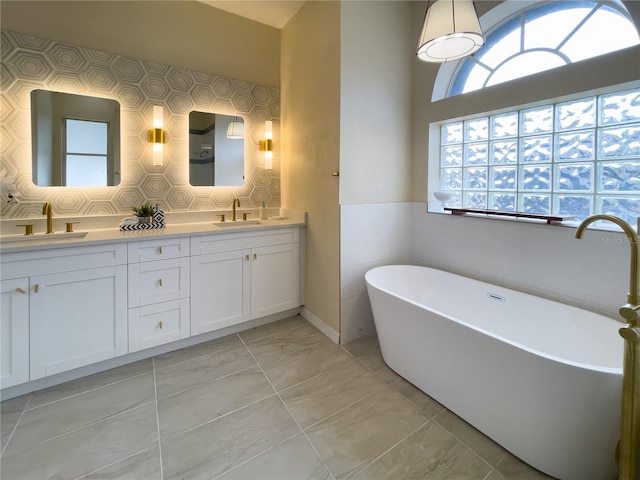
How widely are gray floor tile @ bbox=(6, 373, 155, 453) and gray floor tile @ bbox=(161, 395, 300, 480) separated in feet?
1.53

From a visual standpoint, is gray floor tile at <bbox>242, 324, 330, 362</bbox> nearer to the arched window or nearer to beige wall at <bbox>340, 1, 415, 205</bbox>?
beige wall at <bbox>340, 1, 415, 205</bbox>

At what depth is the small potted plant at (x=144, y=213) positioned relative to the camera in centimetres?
260

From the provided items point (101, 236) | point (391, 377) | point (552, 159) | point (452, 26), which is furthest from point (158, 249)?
point (552, 159)

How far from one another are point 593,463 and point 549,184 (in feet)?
5.77

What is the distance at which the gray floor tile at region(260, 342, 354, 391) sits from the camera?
7.13 feet

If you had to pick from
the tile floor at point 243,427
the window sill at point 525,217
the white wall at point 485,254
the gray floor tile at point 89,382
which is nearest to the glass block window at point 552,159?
the window sill at point 525,217

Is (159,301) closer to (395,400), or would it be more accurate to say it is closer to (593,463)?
(395,400)

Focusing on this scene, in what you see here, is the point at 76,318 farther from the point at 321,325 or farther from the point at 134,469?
the point at 321,325

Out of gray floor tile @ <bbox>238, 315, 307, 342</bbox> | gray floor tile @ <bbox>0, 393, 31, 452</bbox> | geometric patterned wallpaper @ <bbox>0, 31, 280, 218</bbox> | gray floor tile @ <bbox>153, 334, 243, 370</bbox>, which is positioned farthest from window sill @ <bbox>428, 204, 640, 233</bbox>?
gray floor tile @ <bbox>0, 393, 31, 452</bbox>

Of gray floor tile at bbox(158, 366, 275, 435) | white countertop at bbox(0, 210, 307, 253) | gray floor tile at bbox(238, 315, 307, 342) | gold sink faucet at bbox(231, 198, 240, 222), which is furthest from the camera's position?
gold sink faucet at bbox(231, 198, 240, 222)

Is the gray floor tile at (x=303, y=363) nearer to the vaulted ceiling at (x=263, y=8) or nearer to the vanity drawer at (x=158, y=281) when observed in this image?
the vanity drawer at (x=158, y=281)

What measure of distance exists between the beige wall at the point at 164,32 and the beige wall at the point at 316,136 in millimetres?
Result: 329

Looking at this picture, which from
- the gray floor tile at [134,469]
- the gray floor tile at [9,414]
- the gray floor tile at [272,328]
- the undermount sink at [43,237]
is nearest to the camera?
the gray floor tile at [134,469]

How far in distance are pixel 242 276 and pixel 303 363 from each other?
0.91 meters
